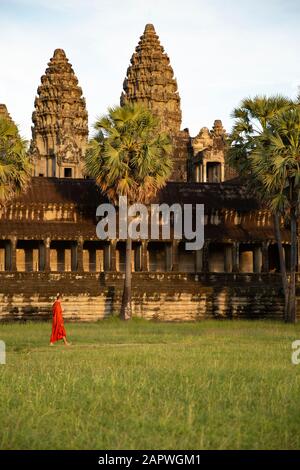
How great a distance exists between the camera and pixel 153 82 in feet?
268

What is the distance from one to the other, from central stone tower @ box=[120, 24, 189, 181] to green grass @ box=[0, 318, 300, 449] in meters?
53.3

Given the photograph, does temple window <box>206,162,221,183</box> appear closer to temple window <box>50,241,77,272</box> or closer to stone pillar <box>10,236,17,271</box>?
temple window <box>50,241,77,272</box>

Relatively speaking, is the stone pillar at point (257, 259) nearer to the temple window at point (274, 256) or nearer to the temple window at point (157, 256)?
the temple window at point (274, 256)

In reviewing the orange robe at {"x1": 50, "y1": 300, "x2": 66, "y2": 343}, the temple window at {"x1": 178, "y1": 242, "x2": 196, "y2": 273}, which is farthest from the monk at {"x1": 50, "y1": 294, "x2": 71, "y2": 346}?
the temple window at {"x1": 178, "y1": 242, "x2": 196, "y2": 273}

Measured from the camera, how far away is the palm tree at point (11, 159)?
42.5m

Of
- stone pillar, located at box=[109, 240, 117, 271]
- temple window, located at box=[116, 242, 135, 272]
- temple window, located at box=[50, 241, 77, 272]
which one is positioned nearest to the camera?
stone pillar, located at box=[109, 240, 117, 271]

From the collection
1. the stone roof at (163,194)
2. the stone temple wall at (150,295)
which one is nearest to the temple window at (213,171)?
the stone roof at (163,194)

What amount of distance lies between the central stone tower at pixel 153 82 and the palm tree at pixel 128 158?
35.9m

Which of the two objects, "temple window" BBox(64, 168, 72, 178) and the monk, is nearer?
the monk

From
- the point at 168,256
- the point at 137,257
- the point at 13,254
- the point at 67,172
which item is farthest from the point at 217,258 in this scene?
the point at 67,172

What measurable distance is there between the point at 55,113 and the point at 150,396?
6705cm

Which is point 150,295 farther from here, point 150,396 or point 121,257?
point 150,396

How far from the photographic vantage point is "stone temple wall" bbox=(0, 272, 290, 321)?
149 ft
